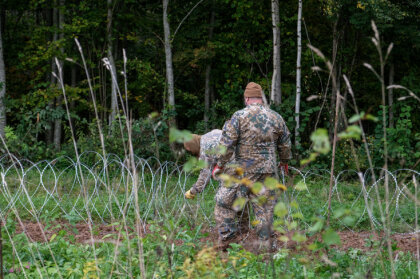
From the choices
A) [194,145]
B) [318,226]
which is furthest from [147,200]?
[318,226]

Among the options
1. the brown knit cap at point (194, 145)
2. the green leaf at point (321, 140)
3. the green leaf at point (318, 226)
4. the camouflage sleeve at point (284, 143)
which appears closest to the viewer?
the green leaf at point (321, 140)

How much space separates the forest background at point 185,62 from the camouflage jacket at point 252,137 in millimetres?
A: 6277

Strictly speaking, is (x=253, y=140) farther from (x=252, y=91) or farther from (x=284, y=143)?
(x=252, y=91)

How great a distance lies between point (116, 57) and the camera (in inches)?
633

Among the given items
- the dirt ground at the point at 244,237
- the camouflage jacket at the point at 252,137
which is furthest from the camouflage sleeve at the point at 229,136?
the dirt ground at the point at 244,237

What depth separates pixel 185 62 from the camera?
1581cm

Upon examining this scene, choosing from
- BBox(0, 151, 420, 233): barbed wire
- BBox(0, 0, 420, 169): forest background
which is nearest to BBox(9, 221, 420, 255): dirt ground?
BBox(0, 151, 420, 233): barbed wire

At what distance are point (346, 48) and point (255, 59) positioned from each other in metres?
2.68

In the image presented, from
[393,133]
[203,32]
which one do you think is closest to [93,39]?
[203,32]

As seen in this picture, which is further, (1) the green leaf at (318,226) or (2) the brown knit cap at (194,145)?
(2) the brown knit cap at (194,145)

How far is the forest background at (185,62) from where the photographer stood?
12.4m

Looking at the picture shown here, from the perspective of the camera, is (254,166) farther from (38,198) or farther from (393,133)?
(393,133)

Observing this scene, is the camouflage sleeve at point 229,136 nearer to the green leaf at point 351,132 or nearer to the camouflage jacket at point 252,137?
the camouflage jacket at point 252,137

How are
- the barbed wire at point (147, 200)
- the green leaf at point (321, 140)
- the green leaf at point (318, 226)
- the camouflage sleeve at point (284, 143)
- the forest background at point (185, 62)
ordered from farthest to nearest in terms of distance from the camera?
1. the forest background at point (185, 62)
2. the barbed wire at point (147, 200)
3. the camouflage sleeve at point (284, 143)
4. the green leaf at point (318, 226)
5. the green leaf at point (321, 140)
